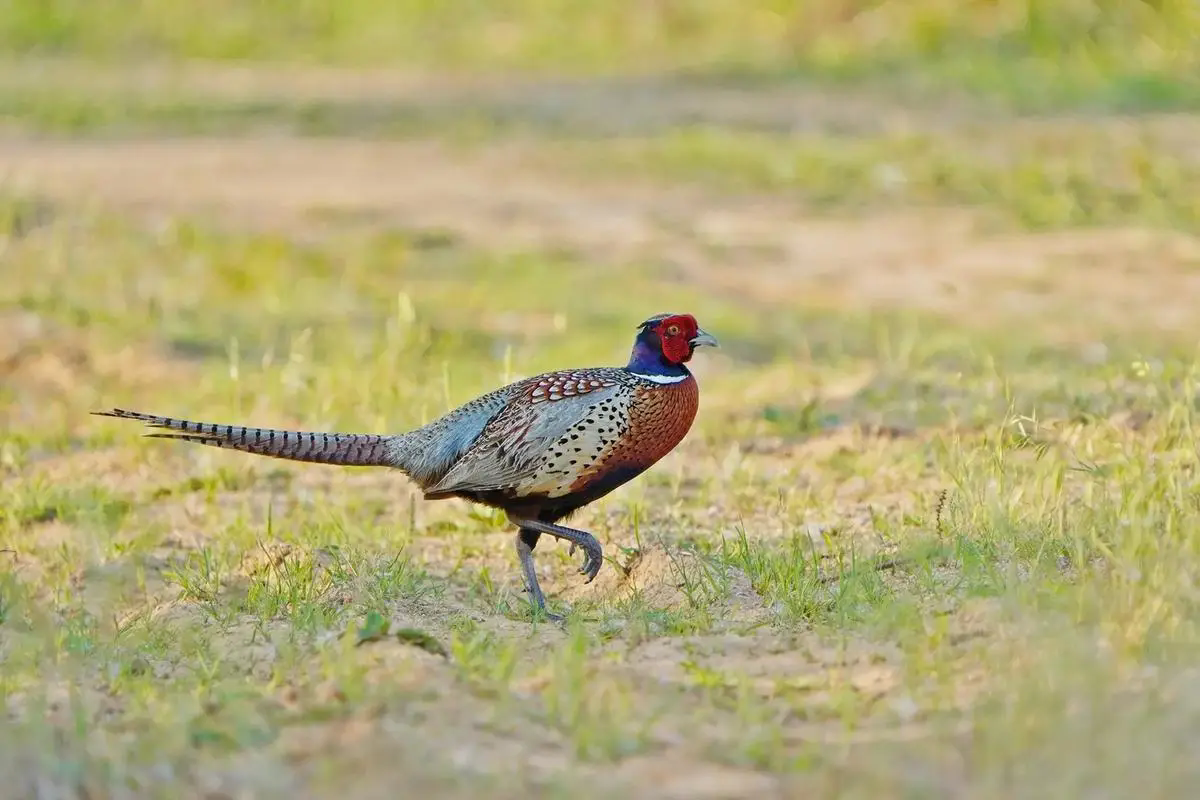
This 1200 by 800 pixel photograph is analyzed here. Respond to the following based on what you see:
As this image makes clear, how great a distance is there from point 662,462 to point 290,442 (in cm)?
206

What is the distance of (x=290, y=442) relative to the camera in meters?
5.26

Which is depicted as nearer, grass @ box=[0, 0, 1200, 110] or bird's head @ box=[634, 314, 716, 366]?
bird's head @ box=[634, 314, 716, 366]

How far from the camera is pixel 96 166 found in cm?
1222

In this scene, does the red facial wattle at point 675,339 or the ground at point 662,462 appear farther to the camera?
the red facial wattle at point 675,339

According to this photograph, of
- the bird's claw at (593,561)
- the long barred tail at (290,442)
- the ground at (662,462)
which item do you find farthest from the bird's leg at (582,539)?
the long barred tail at (290,442)

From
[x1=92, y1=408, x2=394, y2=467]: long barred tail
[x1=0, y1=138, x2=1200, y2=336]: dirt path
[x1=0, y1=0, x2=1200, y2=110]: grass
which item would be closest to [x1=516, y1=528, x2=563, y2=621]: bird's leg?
[x1=92, y1=408, x2=394, y2=467]: long barred tail

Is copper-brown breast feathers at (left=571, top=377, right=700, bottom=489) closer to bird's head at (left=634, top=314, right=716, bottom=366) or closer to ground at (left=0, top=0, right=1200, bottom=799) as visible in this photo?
bird's head at (left=634, top=314, right=716, bottom=366)

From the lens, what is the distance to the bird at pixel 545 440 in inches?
200

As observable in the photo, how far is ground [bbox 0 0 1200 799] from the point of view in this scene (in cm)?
367

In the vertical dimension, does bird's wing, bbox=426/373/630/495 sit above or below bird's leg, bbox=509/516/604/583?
above

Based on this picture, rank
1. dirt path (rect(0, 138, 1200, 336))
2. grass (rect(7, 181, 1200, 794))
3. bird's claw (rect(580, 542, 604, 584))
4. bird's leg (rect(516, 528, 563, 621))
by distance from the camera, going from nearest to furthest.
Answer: grass (rect(7, 181, 1200, 794))
bird's leg (rect(516, 528, 563, 621))
bird's claw (rect(580, 542, 604, 584))
dirt path (rect(0, 138, 1200, 336))

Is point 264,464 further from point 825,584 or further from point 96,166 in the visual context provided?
point 96,166

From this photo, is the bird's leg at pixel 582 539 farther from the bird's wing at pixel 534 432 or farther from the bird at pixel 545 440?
the bird's wing at pixel 534 432

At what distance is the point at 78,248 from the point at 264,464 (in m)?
3.24
